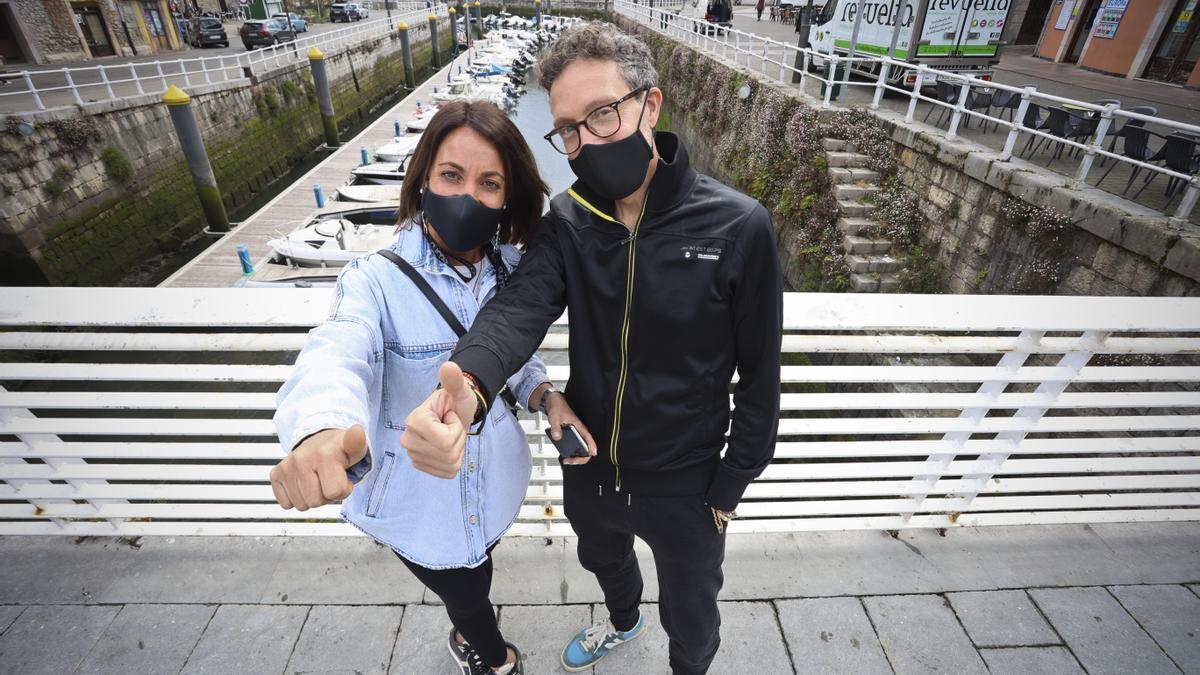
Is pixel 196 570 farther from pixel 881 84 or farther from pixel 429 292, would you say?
pixel 881 84

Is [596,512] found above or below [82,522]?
above

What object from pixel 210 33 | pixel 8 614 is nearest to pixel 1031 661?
pixel 8 614

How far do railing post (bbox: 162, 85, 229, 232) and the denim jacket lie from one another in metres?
14.7

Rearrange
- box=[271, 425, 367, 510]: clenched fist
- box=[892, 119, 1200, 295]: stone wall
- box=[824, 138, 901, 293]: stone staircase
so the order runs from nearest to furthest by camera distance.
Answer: box=[271, 425, 367, 510]: clenched fist < box=[892, 119, 1200, 295]: stone wall < box=[824, 138, 901, 293]: stone staircase

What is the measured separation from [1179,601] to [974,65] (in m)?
11.0

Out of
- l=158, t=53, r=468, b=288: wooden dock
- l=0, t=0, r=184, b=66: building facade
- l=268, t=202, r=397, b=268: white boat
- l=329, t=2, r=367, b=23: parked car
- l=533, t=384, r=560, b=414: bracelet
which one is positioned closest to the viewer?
l=533, t=384, r=560, b=414: bracelet

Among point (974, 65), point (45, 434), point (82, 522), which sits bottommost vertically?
point (82, 522)

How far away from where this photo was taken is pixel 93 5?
2011cm

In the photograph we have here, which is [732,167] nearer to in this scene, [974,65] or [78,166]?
[974,65]

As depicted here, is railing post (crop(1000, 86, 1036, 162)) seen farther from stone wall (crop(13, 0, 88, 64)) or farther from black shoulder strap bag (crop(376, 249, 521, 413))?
stone wall (crop(13, 0, 88, 64))

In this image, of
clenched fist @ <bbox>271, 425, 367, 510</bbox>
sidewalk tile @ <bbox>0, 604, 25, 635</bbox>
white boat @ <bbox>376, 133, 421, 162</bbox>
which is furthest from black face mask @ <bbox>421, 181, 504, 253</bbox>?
white boat @ <bbox>376, 133, 421, 162</bbox>

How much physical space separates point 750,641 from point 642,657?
0.44 m

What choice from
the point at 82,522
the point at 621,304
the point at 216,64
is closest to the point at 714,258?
the point at 621,304

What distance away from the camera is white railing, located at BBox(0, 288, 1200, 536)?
5.91 ft
